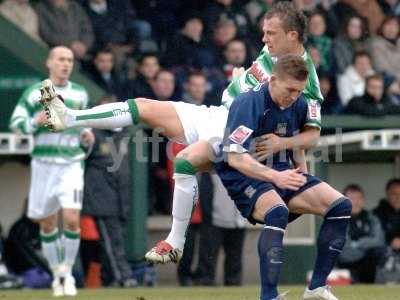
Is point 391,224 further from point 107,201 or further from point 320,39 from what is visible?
point 107,201

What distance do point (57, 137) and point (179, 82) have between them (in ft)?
11.0

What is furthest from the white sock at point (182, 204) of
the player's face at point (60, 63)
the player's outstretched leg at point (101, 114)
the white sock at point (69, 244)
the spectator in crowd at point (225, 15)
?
the spectator in crowd at point (225, 15)

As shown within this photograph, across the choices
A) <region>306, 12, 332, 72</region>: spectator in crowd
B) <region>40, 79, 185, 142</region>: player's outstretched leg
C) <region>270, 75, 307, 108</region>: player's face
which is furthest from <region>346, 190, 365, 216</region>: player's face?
<region>270, 75, 307, 108</region>: player's face

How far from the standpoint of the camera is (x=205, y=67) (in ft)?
56.7

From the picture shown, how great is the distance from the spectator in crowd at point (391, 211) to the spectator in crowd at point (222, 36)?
271cm

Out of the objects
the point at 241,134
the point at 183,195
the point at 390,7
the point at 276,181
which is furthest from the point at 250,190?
the point at 390,7

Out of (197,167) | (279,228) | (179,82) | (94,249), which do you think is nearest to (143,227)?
(94,249)

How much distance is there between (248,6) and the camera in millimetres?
18641

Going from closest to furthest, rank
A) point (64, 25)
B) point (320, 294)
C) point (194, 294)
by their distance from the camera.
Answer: point (320, 294) → point (194, 294) → point (64, 25)

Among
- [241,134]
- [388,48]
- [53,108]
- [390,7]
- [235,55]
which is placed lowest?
[241,134]

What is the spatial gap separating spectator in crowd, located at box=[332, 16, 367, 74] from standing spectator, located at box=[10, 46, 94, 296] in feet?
16.9

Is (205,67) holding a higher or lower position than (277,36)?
higher

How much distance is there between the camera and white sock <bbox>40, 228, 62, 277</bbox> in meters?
13.7

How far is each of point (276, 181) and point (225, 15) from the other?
28.5 feet
